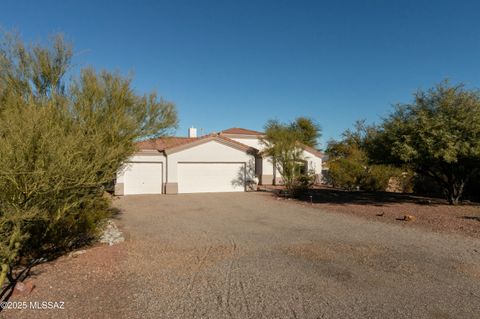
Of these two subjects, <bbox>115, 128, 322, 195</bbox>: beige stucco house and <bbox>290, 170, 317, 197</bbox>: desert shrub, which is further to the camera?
<bbox>115, 128, 322, 195</bbox>: beige stucco house

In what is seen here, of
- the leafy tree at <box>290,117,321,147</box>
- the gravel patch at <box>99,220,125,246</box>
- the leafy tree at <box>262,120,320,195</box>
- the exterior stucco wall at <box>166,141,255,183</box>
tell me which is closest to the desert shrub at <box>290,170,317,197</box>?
the leafy tree at <box>262,120,320,195</box>

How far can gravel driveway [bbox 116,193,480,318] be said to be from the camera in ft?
15.5

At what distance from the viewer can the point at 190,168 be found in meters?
22.6

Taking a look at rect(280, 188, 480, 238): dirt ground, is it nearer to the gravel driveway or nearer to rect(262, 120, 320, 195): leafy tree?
the gravel driveway

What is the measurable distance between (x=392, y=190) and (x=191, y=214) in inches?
738

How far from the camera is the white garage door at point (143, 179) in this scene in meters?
21.5

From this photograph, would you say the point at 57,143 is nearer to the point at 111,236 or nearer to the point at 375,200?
the point at 111,236

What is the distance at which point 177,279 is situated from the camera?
5.91 m

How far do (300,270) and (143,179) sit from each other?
1736 cm

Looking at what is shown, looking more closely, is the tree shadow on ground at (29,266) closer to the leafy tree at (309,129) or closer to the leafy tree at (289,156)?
the leafy tree at (289,156)

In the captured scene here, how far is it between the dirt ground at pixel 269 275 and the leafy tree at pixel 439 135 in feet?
16.4

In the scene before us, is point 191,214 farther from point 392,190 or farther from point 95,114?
point 392,190

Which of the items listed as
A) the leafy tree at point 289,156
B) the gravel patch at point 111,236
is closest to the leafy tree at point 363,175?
the leafy tree at point 289,156

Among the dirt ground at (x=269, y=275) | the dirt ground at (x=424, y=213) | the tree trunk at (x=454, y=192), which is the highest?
the tree trunk at (x=454, y=192)
